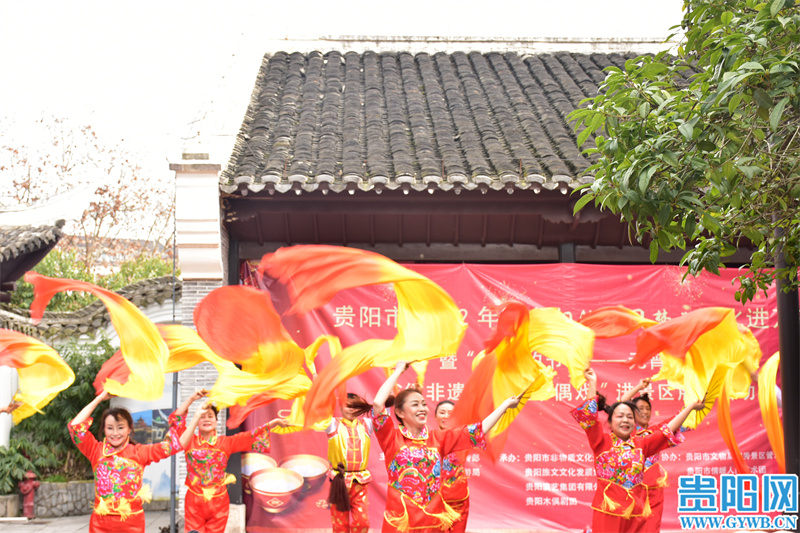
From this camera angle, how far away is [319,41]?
402 inches

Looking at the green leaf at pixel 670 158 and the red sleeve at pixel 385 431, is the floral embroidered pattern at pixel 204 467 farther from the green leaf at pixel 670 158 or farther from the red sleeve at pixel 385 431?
the green leaf at pixel 670 158

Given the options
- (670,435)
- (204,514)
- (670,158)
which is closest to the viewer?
(670,158)

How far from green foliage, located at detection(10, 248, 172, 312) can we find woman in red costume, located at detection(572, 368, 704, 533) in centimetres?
833

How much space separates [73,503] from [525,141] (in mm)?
6396

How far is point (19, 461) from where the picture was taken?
8.74m

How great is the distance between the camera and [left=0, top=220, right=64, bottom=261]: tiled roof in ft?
26.7

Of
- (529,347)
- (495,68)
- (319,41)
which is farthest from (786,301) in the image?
(319,41)

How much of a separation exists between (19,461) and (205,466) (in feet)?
12.5

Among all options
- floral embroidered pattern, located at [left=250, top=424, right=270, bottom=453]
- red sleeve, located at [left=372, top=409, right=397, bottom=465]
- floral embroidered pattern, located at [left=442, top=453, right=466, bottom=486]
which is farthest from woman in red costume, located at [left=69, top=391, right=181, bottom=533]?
floral embroidered pattern, located at [left=442, top=453, right=466, bottom=486]

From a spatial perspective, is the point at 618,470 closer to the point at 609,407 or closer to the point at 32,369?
the point at 609,407

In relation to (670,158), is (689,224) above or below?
below

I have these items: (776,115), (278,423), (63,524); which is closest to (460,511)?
(278,423)

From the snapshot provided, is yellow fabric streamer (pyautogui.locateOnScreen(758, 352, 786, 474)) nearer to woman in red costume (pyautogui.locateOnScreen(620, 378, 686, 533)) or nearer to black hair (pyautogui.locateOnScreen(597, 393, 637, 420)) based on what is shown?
woman in red costume (pyautogui.locateOnScreen(620, 378, 686, 533))

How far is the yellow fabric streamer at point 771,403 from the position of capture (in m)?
6.94
